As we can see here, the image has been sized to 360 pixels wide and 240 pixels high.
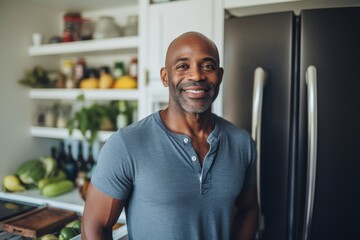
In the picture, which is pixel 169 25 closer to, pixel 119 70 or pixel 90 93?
Result: pixel 119 70

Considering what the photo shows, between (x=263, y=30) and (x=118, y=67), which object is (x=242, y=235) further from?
(x=118, y=67)

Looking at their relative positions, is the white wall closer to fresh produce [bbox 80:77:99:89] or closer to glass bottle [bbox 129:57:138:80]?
fresh produce [bbox 80:77:99:89]

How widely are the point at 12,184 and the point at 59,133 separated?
392 mm

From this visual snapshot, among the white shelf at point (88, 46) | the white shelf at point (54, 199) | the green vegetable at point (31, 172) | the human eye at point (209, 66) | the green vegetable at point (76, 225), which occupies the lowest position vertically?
the green vegetable at point (76, 225)

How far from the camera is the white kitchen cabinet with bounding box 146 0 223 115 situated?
154cm

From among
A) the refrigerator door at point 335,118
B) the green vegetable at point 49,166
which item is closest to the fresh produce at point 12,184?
the green vegetable at point 49,166

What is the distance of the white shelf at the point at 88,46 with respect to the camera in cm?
184

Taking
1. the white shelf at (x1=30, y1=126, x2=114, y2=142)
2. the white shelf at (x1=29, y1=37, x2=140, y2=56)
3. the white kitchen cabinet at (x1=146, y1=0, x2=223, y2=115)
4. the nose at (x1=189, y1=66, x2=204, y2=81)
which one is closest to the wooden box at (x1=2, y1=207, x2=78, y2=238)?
the white shelf at (x1=30, y1=126, x2=114, y2=142)

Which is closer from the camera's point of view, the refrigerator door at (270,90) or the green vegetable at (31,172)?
the refrigerator door at (270,90)

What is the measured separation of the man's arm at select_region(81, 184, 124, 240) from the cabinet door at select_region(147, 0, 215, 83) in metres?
0.88


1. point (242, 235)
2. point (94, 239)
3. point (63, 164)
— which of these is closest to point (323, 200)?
point (242, 235)

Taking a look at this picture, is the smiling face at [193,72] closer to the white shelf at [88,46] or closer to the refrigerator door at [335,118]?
the refrigerator door at [335,118]

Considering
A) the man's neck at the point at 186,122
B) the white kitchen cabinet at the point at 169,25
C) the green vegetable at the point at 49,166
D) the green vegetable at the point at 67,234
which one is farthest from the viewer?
the green vegetable at the point at 49,166

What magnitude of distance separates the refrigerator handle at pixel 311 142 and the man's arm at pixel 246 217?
212 mm
